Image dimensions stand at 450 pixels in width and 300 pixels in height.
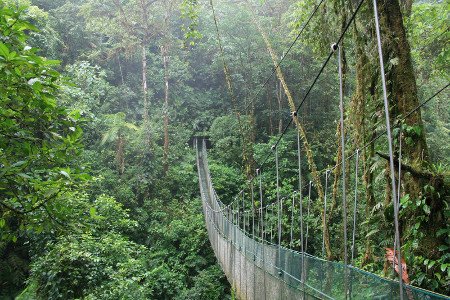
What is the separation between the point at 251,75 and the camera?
10203mm

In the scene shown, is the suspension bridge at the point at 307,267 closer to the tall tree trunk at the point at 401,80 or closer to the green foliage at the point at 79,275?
the tall tree trunk at the point at 401,80

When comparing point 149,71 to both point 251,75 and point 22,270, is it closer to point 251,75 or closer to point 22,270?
point 251,75

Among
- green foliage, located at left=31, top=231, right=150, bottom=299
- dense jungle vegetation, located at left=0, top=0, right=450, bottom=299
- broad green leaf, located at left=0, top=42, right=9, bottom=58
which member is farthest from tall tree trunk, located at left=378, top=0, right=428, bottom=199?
green foliage, located at left=31, top=231, right=150, bottom=299

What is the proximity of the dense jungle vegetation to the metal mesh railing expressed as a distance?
0.46 metres

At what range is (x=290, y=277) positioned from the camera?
220 centimetres

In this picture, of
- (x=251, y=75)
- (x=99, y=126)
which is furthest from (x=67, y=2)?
(x=251, y=75)

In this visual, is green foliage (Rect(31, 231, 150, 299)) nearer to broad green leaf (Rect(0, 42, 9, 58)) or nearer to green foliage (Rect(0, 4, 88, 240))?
green foliage (Rect(0, 4, 88, 240))

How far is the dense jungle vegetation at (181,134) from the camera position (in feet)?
5.46

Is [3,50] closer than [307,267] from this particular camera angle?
Yes

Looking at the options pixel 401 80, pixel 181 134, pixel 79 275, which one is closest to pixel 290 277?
pixel 401 80

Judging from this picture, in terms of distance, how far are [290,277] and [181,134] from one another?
28.4ft

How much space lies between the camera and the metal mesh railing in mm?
1304

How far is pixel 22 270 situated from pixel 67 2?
7423 mm

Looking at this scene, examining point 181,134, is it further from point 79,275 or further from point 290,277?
point 290,277
